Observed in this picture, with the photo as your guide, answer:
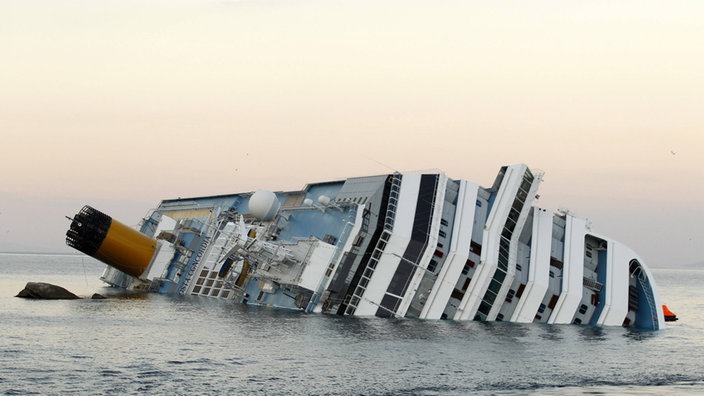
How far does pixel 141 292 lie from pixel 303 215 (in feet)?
64.8

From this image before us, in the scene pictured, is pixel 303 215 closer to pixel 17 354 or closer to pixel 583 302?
pixel 583 302

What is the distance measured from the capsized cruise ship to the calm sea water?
6.63 feet

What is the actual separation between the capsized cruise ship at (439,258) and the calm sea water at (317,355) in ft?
6.63

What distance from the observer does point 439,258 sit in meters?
56.7

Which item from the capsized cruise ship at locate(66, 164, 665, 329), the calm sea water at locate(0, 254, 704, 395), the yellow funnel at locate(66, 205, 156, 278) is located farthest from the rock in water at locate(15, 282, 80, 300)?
the capsized cruise ship at locate(66, 164, 665, 329)

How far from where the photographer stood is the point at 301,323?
51750 mm

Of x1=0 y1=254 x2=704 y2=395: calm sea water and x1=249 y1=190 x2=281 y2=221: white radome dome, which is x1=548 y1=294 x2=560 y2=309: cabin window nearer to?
x1=0 y1=254 x2=704 y2=395: calm sea water

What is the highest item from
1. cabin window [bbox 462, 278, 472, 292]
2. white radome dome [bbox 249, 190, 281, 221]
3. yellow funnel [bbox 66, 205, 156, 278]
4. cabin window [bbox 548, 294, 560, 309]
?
cabin window [bbox 548, 294, 560, 309]

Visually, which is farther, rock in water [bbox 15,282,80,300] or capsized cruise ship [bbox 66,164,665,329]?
rock in water [bbox 15,282,80,300]

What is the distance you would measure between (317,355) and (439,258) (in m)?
16.9

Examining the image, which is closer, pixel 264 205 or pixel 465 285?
pixel 465 285

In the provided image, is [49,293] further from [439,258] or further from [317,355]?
[317,355]

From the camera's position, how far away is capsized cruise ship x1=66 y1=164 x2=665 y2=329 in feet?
184

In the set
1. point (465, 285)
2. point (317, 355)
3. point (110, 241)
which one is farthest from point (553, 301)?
point (110, 241)
